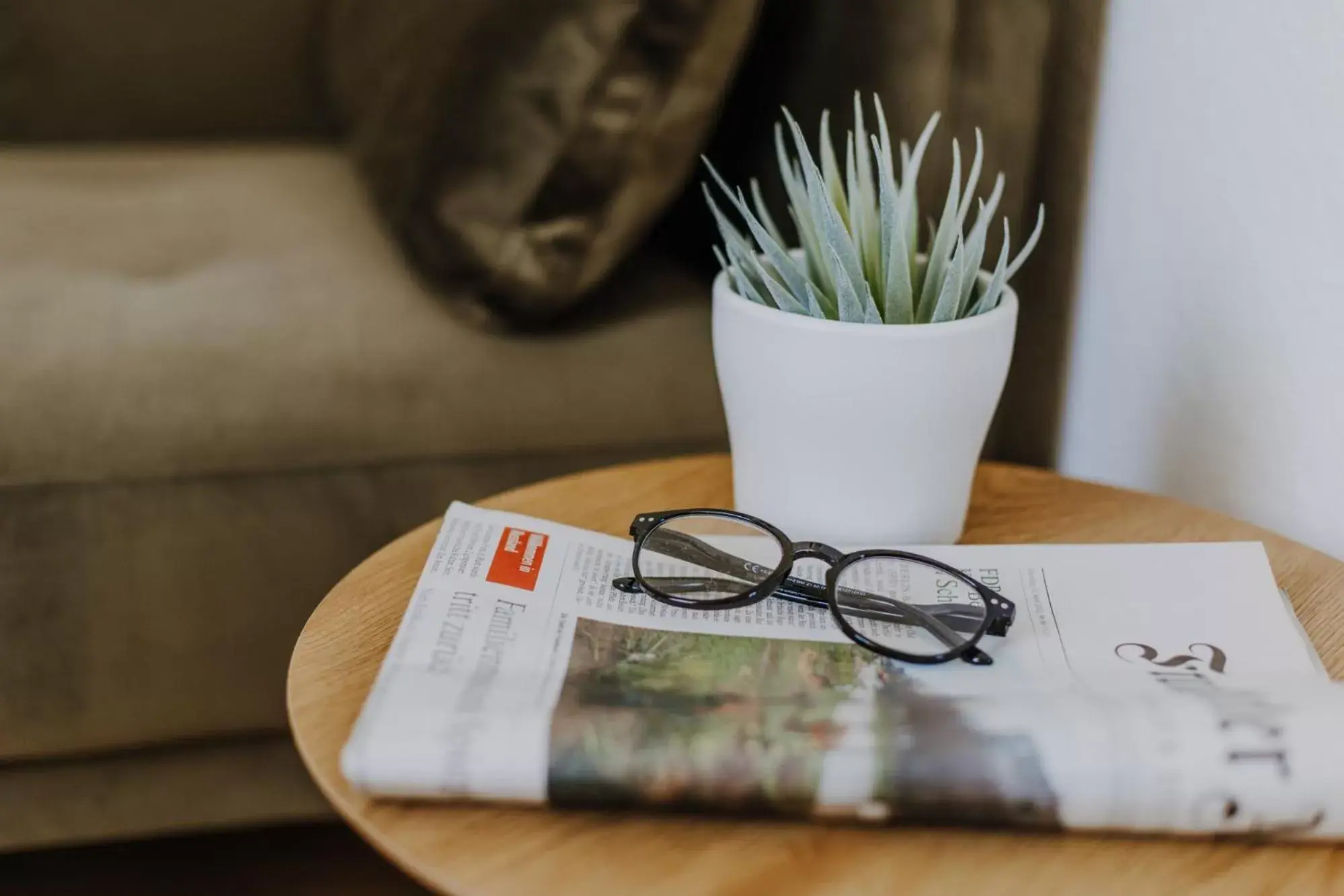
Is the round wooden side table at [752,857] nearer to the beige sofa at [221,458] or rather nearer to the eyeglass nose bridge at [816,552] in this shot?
the eyeglass nose bridge at [816,552]

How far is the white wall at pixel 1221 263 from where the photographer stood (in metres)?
0.58

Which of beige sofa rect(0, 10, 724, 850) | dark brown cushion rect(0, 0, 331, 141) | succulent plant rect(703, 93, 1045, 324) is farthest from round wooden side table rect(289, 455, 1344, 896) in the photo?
dark brown cushion rect(0, 0, 331, 141)

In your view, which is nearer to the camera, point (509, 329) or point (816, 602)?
point (816, 602)

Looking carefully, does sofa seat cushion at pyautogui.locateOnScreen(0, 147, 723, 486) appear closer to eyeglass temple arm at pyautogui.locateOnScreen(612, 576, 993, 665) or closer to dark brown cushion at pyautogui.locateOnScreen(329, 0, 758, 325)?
dark brown cushion at pyautogui.locateOnScreen(329, 0, 758, 325)

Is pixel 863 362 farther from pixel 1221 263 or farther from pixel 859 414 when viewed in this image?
pixel 1221 263

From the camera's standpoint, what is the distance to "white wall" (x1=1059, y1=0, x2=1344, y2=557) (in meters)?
0.58

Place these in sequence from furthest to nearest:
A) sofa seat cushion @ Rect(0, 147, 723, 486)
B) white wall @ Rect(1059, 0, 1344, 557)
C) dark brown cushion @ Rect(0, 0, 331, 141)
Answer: dark brown cushion @ Rect(0, 0, 331, 141), sofa seat cushion @ Rect(0, 147, 723, 486), white wall @ Rect(1059, 0, 1344, 557)

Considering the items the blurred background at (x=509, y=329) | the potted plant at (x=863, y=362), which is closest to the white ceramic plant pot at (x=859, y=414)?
the potted plant at (x=863, y=362)

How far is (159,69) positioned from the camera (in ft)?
3.91

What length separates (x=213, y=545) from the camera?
0.74 metres

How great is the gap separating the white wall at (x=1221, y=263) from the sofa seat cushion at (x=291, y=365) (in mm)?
283

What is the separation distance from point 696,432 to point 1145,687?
44 cm

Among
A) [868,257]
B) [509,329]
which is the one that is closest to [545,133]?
[509,329]

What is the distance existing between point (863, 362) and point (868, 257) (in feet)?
0.26
